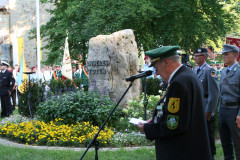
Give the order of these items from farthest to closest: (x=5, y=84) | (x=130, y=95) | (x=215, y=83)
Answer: (x=5, y=84)
(x=130, y=95)
(x=215, y=83)

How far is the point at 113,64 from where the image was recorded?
1002cm

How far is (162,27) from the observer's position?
722 inches

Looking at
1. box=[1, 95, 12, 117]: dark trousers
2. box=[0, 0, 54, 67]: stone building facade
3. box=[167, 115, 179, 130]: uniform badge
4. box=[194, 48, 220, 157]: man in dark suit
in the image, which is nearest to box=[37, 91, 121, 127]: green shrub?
box=[194, 48, 220, 157]: man in dark suit

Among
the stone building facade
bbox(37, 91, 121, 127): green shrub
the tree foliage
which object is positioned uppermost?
the stone building facade

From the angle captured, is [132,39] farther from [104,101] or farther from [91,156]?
[91,156]

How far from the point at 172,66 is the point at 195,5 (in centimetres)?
1709

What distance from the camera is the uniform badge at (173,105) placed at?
2.61m

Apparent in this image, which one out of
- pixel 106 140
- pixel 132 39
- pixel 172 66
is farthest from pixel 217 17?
pixel 172 66

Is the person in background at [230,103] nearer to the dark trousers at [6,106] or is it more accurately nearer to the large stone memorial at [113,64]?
the large stone memorial at [113,64]

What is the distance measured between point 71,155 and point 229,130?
2.96 m

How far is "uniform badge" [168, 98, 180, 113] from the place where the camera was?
2609 millimetres

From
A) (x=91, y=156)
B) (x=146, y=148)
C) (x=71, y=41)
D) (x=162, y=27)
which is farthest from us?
(x=71, y=41)

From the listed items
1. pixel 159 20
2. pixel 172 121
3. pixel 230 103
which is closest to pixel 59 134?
pixel 230 103

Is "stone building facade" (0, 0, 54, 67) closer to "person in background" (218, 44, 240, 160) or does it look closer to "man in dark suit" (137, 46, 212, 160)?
"person in background" (218, 44, 240, 160)
